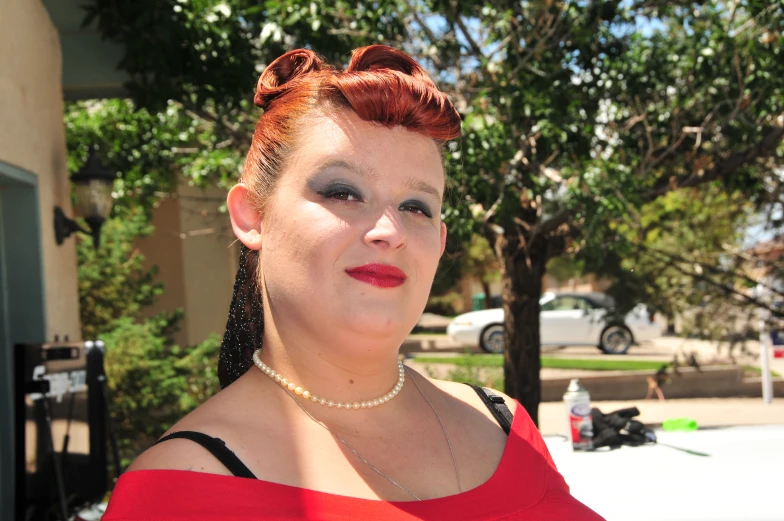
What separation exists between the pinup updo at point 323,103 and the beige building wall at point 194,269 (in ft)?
30.7

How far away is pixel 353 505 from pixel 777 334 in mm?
7766

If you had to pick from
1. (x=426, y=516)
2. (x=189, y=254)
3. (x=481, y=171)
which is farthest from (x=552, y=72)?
(x=189, y=254)

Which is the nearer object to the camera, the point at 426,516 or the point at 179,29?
the point at 426,516

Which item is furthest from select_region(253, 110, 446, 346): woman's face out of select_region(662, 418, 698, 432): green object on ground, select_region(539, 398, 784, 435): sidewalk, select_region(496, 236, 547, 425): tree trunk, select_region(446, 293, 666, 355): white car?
select_region(446, 293, 666, 355): white car

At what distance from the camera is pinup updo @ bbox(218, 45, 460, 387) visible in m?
1.52

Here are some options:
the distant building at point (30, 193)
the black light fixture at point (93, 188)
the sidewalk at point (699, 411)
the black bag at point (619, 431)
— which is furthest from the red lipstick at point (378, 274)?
the sidewalk at point (699, 411)

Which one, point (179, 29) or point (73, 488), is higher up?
point (179, 29)

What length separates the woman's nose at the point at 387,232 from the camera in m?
1.45

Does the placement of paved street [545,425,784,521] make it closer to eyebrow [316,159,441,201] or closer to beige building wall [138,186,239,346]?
eyebrow [316,159,441,201]

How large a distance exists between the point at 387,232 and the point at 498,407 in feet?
2.15

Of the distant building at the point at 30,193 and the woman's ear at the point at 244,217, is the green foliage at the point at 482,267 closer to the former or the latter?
the distant building at the point at 30,193

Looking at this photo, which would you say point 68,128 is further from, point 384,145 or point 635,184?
point 384,145

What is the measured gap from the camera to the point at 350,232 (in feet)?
4.73

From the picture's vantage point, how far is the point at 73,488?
448 centimetres
